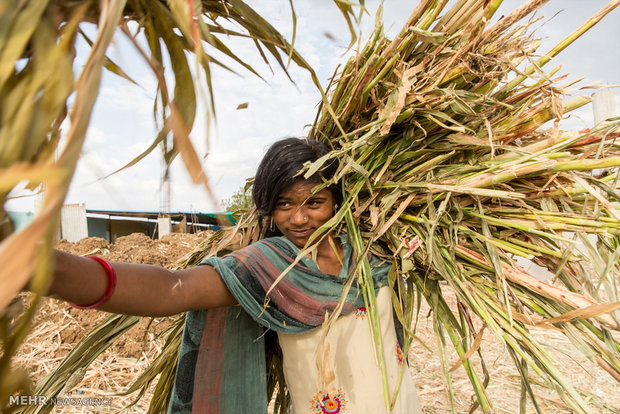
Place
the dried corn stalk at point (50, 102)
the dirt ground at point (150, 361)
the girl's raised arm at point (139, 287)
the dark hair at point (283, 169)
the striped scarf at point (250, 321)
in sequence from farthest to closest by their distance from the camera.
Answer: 1. the dirt ground at point (150, 361)
2. the dark hair at point (283, 169)
3. the striped scarf at point (250, 321)
4. the girl's raised arm at point (139, 287)
5. the dried corn stalk at point (50, 102)

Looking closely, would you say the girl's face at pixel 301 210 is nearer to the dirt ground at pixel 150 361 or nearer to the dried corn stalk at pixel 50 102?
the dried corn stalk at pixel 50 102

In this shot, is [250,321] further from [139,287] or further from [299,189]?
[139,287]

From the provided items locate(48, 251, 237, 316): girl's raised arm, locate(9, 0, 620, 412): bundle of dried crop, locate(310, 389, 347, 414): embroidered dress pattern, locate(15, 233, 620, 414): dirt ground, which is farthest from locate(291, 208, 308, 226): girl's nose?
locate(15, 233, 620, 414): dirt ground

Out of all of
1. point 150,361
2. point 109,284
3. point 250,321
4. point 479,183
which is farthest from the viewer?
point 150,361

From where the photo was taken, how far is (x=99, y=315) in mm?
4109

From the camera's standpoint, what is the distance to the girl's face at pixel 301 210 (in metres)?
1.39

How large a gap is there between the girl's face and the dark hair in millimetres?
24

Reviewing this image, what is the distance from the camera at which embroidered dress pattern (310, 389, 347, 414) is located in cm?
134

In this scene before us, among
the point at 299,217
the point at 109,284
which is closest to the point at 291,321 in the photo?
the point at 299,217

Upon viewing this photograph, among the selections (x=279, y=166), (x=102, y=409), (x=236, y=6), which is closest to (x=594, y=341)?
(x=279, y=166)

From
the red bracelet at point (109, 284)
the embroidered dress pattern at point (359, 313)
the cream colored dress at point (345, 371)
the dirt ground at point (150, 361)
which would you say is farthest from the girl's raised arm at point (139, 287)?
the dirt ground at point (150, 361)

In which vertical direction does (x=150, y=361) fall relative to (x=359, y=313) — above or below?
below

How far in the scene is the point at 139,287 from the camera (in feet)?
2.97

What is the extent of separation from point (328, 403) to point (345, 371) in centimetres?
13
